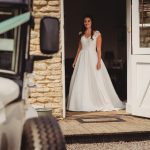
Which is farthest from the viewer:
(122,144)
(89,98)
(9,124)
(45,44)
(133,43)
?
(89,98)

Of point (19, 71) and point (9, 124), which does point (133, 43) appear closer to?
point (19, 71)

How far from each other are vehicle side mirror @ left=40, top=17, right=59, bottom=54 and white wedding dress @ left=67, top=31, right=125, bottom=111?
6662 mm

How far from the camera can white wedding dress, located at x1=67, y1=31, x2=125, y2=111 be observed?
36.0 ft

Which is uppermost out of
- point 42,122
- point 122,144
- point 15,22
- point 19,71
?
point 15,22

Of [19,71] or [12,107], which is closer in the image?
[12,107]

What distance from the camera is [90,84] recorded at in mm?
11148

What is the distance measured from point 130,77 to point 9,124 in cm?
636

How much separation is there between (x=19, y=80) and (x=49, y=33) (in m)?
0.46

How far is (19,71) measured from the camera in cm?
450

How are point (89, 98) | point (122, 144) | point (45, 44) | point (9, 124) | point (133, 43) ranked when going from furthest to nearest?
1. point (89, 98)
2. point (133, 43)
3. point (122, 144)
4. point (45, 44)
5. point (9, 124)

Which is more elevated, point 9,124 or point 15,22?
point 15,22

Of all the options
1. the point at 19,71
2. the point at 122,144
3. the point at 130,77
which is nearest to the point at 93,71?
the point at 130,77

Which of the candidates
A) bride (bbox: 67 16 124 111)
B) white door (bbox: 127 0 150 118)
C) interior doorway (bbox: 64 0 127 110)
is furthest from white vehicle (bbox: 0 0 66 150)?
interior doorway (bbox: 64 0 127 110)

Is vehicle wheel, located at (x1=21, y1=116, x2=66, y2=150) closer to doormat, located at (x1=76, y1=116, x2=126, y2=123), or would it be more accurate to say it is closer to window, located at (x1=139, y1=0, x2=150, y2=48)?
doormat, located at (x1=76, y1=116, x2=126, y2=123)
